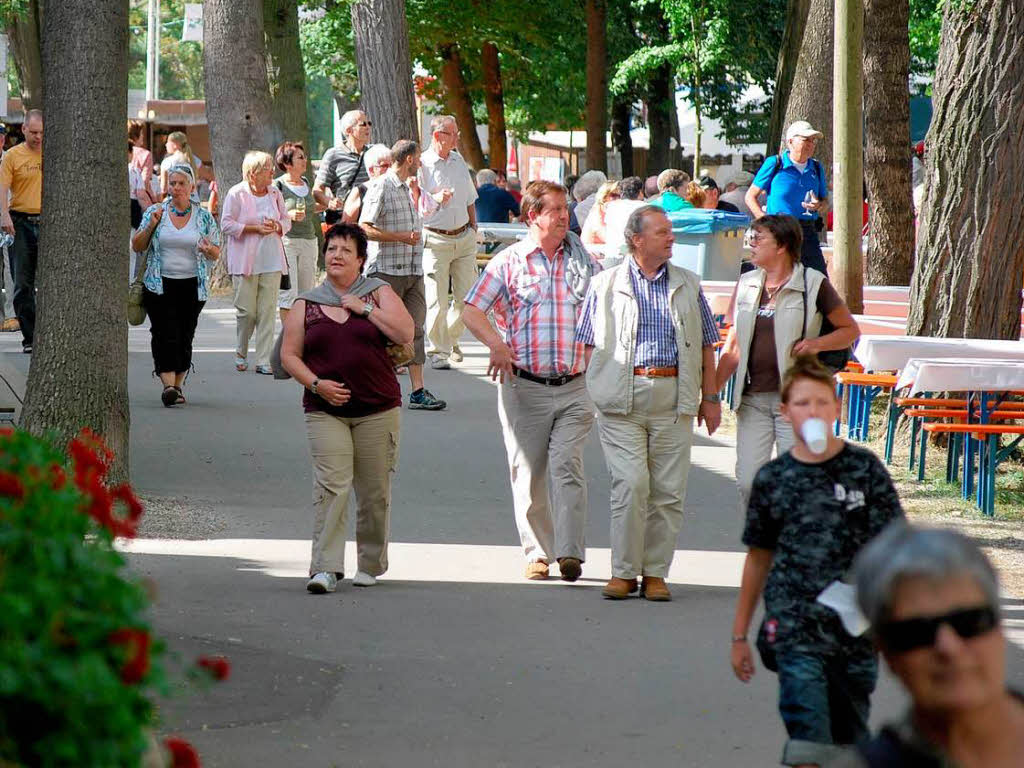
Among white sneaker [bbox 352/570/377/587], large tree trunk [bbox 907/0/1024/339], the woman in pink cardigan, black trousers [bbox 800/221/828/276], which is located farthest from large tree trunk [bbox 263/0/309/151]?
white sneaker [bbox 352/570/377/587]

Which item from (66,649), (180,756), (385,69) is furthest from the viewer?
(385,69)

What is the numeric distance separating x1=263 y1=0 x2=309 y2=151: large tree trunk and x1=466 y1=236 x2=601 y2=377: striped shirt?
655 inches

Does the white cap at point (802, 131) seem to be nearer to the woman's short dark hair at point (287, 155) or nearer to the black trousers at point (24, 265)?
the woman's short dark hair at point (287, 155)

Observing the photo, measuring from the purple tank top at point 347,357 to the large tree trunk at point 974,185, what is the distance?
585 cm

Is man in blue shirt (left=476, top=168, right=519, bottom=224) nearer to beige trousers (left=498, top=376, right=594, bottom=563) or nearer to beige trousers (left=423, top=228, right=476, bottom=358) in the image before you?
beige trousers (left=423, top=228, right=476, bottom=358)

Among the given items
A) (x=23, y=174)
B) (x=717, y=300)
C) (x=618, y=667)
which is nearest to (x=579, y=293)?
(x=618, y=667)

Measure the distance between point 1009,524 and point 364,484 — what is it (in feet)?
13.2

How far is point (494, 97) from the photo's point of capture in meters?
42.2

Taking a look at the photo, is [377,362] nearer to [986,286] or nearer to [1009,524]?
[1009,524]

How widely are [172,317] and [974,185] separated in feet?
19.7

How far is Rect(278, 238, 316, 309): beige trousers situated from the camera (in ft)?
54.4

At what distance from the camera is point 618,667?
7051mm

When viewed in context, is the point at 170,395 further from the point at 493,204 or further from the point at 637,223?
the point at 493,204

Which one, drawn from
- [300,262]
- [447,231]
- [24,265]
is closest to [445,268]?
[447,231]
